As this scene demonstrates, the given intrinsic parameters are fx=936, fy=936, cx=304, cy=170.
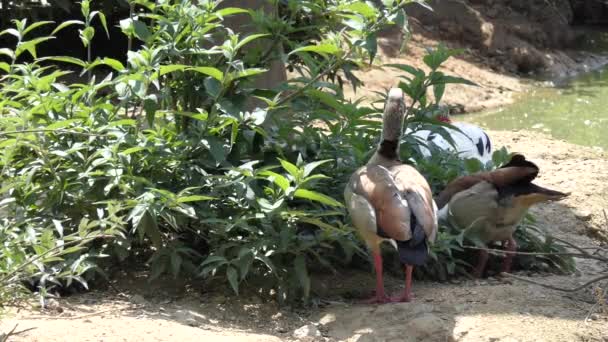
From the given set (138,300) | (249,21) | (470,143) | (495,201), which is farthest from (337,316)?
(249,21)

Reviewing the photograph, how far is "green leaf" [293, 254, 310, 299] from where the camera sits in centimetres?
439

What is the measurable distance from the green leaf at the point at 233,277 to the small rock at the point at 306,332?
0.33 metres

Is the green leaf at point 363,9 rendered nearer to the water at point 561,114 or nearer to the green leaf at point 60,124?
the green leaf at point 60,124

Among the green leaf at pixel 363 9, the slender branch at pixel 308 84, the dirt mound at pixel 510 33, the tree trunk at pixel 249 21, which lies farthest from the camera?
the dirt mound at pixel 510 33

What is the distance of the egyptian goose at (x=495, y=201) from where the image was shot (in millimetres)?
5070

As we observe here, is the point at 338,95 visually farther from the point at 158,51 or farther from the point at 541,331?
the point at 541,331

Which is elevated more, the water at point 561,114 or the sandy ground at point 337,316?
the sandy ground at point 337,316

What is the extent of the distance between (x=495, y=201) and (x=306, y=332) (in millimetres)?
1488

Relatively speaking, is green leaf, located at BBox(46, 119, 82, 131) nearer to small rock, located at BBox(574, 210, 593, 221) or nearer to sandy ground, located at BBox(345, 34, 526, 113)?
small rock, located at BBox(574, 210, 593, 221)

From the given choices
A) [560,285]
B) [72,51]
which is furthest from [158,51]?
[72,51]

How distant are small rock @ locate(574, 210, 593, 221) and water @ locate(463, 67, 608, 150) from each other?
134 inches

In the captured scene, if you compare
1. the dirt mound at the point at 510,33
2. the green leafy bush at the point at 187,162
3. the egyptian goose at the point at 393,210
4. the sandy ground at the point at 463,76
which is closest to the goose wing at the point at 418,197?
the egyptian goose at the point at 393,210

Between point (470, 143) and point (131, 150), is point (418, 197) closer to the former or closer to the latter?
point (131, 150)

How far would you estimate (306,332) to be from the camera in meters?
4.18
